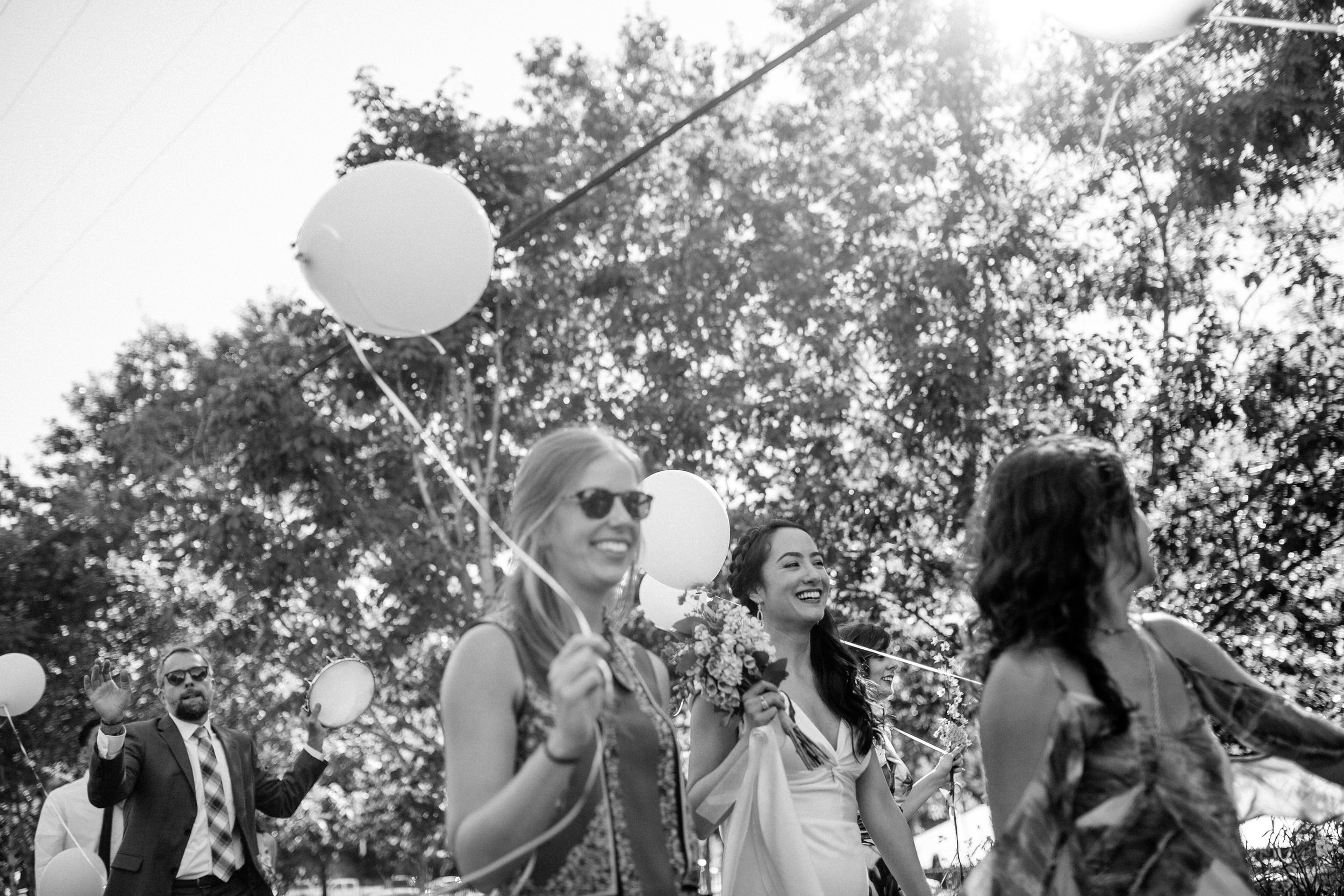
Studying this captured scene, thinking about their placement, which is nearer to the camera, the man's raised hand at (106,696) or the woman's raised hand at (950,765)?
the man's raised hand at (106,696)

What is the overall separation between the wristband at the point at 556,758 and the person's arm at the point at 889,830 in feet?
8.78

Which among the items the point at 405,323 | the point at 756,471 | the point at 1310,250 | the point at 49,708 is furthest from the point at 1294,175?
the point at 49,708

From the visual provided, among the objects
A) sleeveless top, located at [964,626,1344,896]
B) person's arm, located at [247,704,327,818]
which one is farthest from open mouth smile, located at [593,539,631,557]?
person's arm, located at [247,704,327,818]

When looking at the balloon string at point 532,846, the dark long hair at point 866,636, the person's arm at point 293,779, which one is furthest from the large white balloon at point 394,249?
the dark long hair at point 866,636

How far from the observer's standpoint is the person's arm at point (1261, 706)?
2.48 metres

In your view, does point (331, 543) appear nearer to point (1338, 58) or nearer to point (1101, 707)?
point (1338, 58)

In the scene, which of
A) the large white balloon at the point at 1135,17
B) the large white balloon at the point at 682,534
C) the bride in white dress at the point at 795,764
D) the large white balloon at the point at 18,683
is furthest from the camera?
the large white balloon at the point at 18,683

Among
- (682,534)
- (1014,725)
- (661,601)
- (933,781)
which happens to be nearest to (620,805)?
(1014,725)

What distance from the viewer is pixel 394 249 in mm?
3738

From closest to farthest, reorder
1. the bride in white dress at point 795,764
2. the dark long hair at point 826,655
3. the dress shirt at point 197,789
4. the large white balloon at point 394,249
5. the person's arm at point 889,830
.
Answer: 1. the large white balloon at point 394,249
2. the bride in white dress at point 795,764
3. the person's arm at point 889,830
4. the dark long hair at point 826,655
5. the dress shirt at point 197,789

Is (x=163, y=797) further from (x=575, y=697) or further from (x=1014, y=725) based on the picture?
(x=1014, y=725)

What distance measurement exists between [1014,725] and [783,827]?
1.92m

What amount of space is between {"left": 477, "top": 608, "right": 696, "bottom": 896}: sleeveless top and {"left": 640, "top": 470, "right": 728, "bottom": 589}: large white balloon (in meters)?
2.37

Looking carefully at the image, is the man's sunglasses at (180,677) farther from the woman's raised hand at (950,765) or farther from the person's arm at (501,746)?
the person's arm at (501,746)
